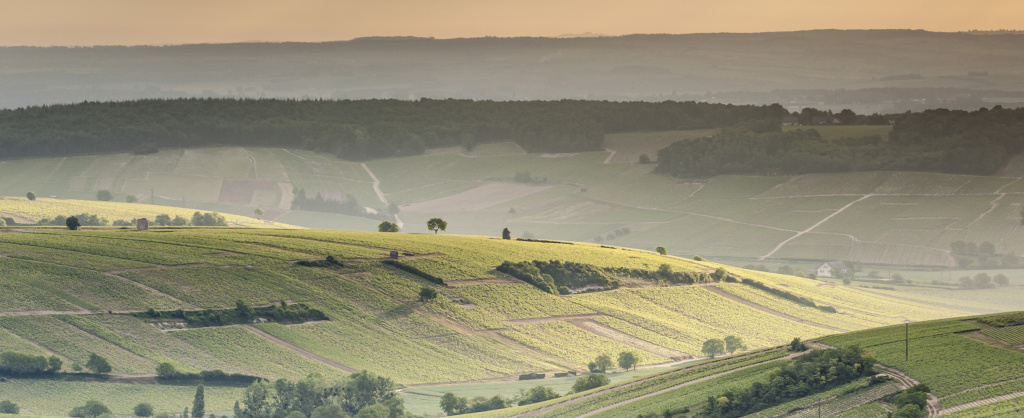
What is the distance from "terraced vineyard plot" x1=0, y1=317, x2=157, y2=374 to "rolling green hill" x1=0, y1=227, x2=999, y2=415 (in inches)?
8.7

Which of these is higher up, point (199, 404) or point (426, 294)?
point (426, 294)

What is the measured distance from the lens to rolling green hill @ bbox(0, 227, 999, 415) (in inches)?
5418

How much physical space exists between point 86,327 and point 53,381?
1441 cm

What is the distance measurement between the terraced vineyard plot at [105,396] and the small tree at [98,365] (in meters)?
2.44

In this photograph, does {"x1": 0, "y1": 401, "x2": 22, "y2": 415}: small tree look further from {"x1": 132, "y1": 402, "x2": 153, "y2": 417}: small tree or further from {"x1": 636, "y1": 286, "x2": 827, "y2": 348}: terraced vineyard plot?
{"x1": 636, "y1": 286, "x2": 827, "y2": 348}: terraced vineyard plot

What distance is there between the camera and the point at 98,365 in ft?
422

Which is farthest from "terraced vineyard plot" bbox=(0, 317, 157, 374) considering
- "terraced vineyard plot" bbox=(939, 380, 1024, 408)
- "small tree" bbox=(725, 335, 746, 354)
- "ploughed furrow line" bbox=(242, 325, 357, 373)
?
"terraced vineyard plot" bbox=(939, 380, 1024, 408)

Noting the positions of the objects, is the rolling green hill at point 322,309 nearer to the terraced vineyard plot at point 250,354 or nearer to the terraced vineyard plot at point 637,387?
the terraced vineyard plot at point 250,354

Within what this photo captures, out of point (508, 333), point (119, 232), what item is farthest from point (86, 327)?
point (508, 333)

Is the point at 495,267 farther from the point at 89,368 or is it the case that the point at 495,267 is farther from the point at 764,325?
the point at 89,368

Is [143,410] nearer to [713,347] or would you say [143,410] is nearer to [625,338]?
[625,338]

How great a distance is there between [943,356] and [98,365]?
3339 inches

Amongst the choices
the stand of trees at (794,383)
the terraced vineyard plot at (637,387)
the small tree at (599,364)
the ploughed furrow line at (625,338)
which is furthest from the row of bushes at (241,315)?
the stand of trees at (794,383)

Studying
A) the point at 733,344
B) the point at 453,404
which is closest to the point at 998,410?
the point at 453,404
